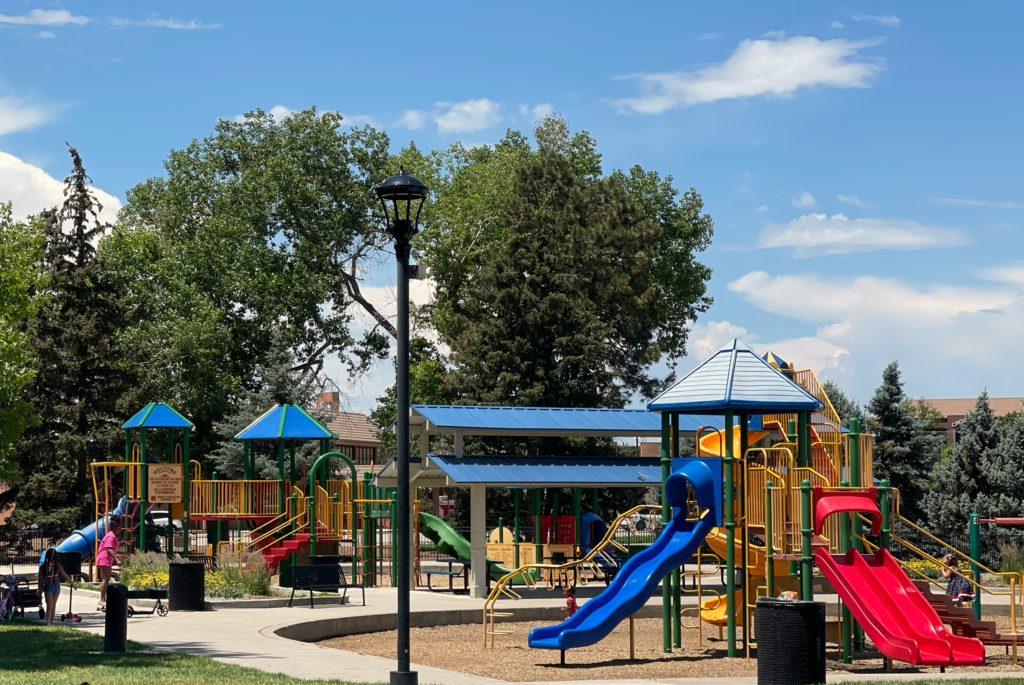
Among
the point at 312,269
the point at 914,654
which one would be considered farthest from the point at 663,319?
the point at 914,654

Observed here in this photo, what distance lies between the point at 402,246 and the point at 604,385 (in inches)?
1711

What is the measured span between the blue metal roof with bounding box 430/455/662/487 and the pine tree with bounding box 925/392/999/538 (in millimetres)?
14670

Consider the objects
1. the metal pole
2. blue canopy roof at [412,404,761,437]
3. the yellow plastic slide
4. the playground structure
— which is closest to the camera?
the metal pole

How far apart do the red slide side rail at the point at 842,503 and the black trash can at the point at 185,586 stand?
38.2ft

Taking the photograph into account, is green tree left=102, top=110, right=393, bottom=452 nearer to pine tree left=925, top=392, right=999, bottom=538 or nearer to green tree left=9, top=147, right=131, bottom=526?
green tree left=9, top=147, right=131, bottom=526

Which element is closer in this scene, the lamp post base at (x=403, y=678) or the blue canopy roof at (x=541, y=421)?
the lamp post base at (x=403, y=678)

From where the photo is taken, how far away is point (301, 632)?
75.1 ft

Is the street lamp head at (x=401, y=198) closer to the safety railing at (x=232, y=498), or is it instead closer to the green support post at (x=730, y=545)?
the green support post at (x=730, y=545)

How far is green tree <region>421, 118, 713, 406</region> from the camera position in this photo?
55.2 meters

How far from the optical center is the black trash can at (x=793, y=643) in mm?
15070

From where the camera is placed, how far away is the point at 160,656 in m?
17.9


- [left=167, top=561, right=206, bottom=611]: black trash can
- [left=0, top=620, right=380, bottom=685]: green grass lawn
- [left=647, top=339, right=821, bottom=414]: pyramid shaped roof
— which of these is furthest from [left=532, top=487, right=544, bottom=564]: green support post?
[left=0, top=620, right=380, bottom=685]: green grass lawn

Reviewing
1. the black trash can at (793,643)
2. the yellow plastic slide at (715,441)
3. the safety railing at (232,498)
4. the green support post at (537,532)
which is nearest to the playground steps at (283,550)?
the safety railing at (232,498)

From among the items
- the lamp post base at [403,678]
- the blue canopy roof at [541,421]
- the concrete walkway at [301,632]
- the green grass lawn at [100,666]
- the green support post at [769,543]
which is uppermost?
the blue canopy roof at [541,421]
